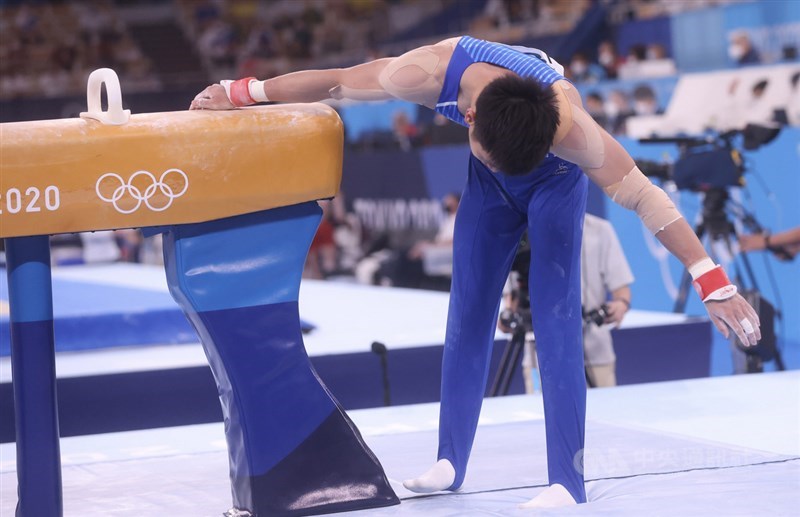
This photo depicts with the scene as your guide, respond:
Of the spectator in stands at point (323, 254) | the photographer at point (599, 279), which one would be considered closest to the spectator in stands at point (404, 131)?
the spectator in stands at point (323, 254)

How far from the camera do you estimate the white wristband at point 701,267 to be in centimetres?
220

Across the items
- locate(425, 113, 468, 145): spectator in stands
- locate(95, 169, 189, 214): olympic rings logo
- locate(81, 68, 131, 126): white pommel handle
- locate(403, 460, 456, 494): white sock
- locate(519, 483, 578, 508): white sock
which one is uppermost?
locate(425, 113, 468, 145): spectator in stands

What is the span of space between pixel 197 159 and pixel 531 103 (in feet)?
2.32

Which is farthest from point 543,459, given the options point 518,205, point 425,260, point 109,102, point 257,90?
point 425,260

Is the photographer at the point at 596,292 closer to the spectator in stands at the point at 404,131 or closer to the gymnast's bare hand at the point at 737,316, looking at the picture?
the gymnast's bare hand at the point at 737,316

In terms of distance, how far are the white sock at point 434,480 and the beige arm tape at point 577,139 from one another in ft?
2.53

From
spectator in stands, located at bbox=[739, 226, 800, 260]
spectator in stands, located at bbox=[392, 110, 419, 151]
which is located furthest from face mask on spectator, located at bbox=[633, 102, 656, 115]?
spectator in stands, located at bbox=[739, 226, 800, 260]

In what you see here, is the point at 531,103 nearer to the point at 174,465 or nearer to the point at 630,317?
the point at 174,465

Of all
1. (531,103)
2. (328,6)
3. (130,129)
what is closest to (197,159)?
(130,129)

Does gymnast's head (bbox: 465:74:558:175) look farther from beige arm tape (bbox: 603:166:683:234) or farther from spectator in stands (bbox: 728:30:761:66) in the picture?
spectator in stands (bbox: 728:30:761:66)

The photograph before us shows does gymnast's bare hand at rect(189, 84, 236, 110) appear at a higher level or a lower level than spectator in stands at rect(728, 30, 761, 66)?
lower

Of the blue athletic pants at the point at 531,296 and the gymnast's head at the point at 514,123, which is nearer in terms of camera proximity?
the gymnast's head at the point at 514,123

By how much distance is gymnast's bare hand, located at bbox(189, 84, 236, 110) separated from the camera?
8.07 ft

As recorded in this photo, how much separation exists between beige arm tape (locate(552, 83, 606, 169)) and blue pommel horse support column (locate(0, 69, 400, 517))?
1.70 feet
